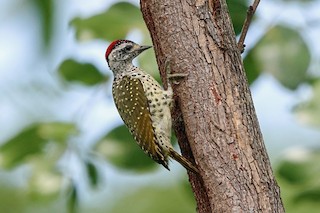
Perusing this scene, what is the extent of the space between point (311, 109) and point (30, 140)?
1298mm

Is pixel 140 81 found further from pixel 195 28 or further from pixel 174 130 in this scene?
pixel 195 28

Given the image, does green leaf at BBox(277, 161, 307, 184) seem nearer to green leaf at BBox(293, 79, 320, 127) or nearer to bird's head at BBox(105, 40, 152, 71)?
green leaf at BBox(293, 79, 320, 127)

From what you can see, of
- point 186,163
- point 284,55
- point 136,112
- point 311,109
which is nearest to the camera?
point 186,163

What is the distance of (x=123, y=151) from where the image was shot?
3408 millimetres

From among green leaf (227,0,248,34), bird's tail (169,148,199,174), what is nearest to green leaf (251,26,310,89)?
green leaf (227,0,248,34)

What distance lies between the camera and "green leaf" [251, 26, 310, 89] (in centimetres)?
321

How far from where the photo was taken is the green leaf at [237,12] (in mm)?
3324

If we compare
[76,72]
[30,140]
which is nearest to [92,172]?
[30,140]

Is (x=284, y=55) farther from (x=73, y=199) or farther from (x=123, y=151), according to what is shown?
(x=73, y=199)

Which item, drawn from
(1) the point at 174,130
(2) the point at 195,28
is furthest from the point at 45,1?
(1) the point at 174,130

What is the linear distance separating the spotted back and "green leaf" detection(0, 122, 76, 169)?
14.2 inches

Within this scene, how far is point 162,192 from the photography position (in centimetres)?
732

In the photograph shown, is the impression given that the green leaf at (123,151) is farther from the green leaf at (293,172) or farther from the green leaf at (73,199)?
the green leaf at (293,172)

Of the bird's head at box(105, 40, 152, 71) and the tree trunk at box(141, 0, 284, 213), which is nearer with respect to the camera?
the tree trunk at box(141, 0, 284, 213)
